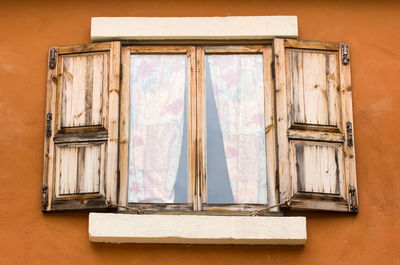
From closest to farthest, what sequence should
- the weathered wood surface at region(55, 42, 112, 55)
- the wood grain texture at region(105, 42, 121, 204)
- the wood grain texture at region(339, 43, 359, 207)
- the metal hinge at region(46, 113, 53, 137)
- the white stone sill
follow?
1. the white stone sill
2. the wood grain texture at region(105, 42, 121, 204)
3. the wood grain texture at region(339, 43, 359, 207)
4. the metal hinge at region(46, 113, 53, 137)
5. the weathered wood surface at region(55, 42, 112, 55)

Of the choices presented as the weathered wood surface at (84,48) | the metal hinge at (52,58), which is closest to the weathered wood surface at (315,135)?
the weathered wood surface at (84,48)

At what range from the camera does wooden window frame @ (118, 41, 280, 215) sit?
22.5ft

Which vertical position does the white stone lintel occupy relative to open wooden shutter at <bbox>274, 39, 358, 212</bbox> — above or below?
above

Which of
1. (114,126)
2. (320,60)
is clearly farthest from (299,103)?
(114,126)

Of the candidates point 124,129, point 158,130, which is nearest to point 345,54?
point 158,130

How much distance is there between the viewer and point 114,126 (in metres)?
6.94

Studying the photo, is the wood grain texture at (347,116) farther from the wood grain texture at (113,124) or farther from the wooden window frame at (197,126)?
the wood grain texture at (113,124)

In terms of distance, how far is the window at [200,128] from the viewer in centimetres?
685

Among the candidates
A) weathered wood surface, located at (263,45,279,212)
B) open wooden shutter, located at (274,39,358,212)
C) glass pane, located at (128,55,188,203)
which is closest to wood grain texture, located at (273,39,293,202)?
open wooden shutter, located at (274,39,358,212)

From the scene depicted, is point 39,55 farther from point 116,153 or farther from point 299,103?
point 299,103

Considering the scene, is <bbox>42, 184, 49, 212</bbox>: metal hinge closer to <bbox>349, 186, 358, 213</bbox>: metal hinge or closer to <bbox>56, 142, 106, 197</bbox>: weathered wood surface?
<bbox>56, 142, 106, 197</bbox>: weathered wood surface

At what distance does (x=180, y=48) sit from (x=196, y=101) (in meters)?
0.50

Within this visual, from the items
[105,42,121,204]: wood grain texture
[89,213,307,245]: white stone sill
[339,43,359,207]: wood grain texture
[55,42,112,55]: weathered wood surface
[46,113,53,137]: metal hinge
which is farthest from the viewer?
[55,42,112,55]: weathered wood surface

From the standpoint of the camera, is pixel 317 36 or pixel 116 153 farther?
pixel 317 36
